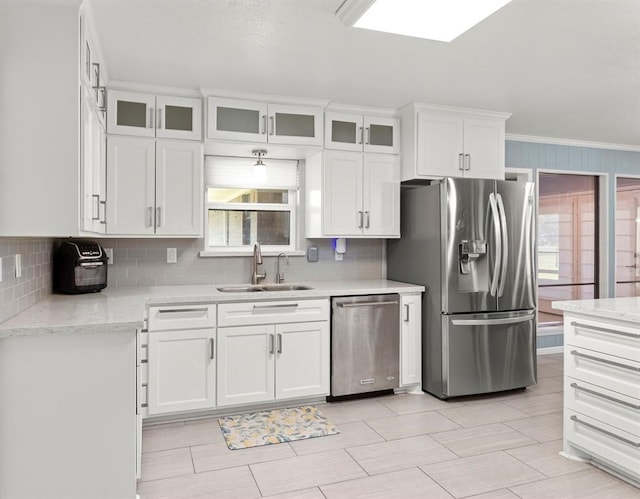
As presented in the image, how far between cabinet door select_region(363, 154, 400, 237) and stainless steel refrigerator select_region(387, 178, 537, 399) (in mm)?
201

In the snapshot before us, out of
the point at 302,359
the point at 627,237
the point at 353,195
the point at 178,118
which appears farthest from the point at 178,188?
the point at 627,237

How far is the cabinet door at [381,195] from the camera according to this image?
13.4 ft

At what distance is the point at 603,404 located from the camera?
2498 millimetres

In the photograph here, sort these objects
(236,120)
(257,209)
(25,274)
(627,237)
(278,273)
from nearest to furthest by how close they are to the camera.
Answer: (25,274)
(236,120)
(278,273)
(257,209)
(627,237)

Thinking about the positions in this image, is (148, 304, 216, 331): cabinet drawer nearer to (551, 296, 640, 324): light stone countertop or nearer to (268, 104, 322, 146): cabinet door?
(268, 104, 322, 146): cabinet door

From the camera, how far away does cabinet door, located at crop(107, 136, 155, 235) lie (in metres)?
3.38

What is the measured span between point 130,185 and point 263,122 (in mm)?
1118

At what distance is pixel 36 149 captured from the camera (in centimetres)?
207

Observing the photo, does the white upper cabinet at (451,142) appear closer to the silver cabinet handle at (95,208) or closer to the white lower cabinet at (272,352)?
the white lower cabinet at (272,352)

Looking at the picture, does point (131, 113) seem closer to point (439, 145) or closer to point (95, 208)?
point (95, 208)

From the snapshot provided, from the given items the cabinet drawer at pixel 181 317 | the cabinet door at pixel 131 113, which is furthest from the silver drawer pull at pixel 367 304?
the cabinet door at pixel 131 113

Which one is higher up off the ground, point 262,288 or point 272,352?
point 262,288

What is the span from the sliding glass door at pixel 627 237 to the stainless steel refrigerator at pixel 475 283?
2.37 metres

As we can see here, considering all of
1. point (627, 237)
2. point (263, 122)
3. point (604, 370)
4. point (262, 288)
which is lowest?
point (604, 370)
